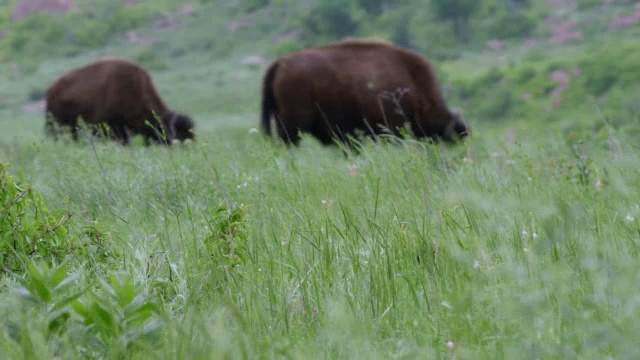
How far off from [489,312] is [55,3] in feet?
238

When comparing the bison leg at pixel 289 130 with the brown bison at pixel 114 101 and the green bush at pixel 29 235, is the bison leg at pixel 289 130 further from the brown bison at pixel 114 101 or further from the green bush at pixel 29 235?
the green bush at pixel 29 235

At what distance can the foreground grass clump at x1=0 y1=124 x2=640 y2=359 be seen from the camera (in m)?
1.78

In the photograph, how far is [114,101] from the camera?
1302 centimetres

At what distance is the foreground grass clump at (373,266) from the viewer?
70.2 inches

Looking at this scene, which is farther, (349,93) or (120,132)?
(120,132)

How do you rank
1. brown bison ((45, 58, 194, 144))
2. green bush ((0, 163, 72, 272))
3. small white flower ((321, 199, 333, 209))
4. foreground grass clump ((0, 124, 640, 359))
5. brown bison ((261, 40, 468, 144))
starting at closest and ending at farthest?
foreground grass clump ((0, 124, 640, 359))
green bush ((0, 163, 72, 272))
small white flower ((321, 199, 333, 209))
brown bison ((261, 40, 468, 144))
brown bison ((45, 58, 194, 144))

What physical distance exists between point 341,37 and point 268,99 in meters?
48.0

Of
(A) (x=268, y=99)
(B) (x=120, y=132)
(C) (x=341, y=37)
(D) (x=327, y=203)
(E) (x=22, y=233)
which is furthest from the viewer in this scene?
(C) (x=341, y=37)

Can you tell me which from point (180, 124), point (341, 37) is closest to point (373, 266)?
point (180, 124)

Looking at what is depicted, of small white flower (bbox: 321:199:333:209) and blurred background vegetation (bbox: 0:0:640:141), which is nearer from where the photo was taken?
small white flower (bbox: 321:199:333:209)

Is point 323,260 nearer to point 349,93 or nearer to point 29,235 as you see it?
point 29,235

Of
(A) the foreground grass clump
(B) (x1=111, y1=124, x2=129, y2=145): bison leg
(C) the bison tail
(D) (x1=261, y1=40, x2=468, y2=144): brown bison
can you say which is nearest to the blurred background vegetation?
(B) (x1=111, y1=124, x2=129, y2=145): bison leg

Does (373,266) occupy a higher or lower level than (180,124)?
higher

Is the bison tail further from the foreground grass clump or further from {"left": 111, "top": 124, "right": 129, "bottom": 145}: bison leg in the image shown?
the foreground grass clump
